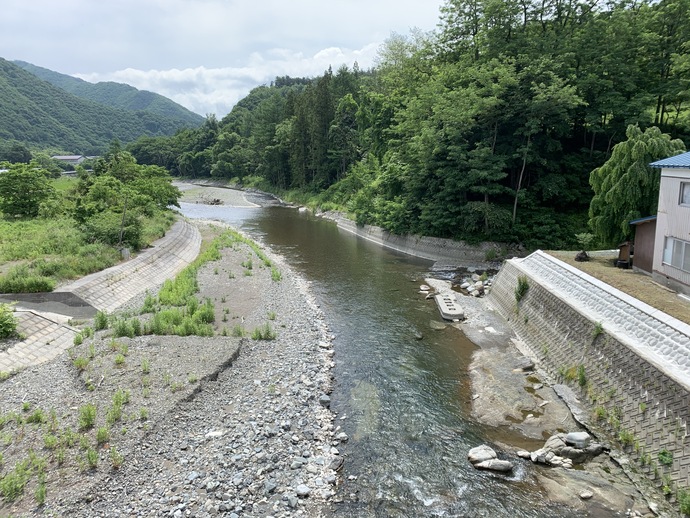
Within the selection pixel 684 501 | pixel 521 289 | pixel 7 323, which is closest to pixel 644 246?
pixel 521 289

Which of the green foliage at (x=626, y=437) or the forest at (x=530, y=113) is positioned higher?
the forest at (x=530, y=113)

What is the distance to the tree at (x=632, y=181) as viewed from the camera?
20531 millimetres

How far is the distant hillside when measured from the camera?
133250 mm

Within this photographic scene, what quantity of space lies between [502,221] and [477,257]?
10.8 ft

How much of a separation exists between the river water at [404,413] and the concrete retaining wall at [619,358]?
9.07 ft

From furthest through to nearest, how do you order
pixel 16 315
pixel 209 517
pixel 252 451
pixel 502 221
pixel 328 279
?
pixel 502 221, pixel 328 279, pixel 16 315, pixel 252 451, pixel 209 517

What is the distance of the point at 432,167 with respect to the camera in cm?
3544

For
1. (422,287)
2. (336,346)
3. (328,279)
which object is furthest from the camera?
(328,279)

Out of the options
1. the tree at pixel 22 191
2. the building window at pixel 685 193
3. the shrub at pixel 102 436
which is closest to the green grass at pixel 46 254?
the tree at pixel 22 191

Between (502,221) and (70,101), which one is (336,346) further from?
(70,101)

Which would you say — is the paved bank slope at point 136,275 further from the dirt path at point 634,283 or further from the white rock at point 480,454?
the dirt path at point 634,283

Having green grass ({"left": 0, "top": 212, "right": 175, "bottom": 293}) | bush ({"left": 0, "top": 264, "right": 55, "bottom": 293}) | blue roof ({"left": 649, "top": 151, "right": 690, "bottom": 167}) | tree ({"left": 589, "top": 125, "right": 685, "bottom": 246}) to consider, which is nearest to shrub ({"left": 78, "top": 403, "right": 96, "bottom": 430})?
bush ({"left": 0, "top": 264, "right": 55, "bottom": 293})

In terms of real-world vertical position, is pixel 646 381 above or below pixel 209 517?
above

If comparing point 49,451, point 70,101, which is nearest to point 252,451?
point 49,451
